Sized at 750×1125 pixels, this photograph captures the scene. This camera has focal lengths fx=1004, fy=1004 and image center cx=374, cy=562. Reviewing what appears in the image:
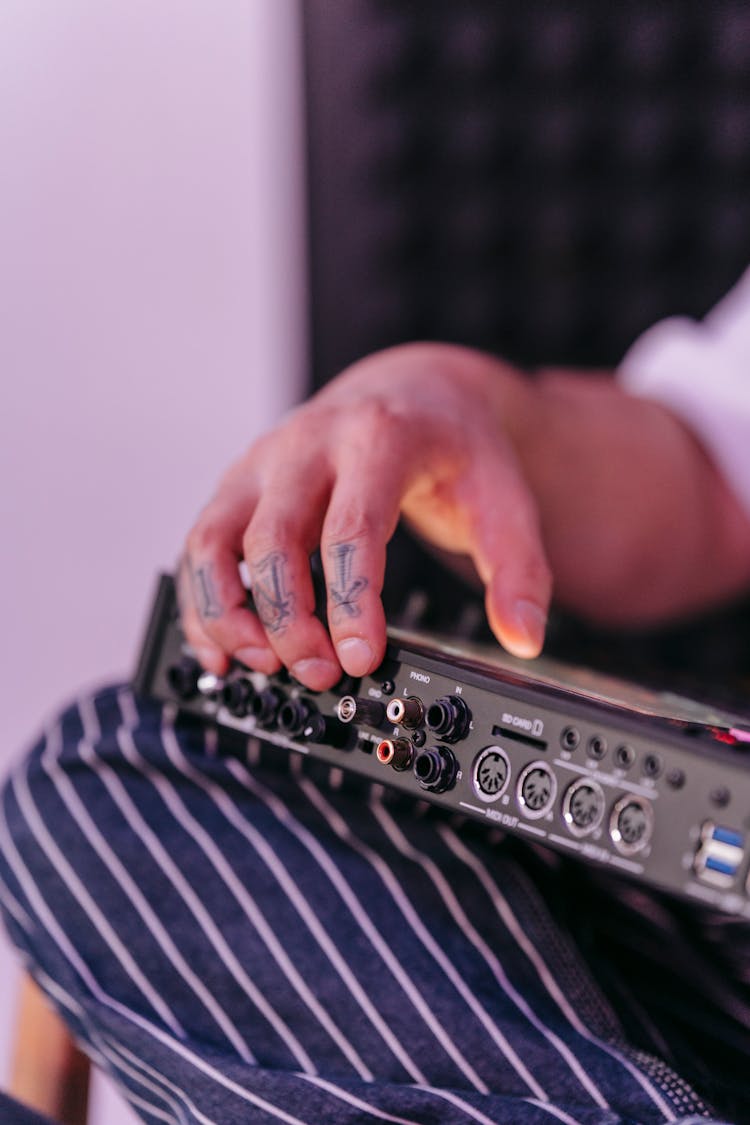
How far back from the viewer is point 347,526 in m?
0.43

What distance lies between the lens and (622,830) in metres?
0.33

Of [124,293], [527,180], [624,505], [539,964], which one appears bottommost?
[539,964]

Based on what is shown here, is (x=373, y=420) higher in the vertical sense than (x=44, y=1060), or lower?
higher

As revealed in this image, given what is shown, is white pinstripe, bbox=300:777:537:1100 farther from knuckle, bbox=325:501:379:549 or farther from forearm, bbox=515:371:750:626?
forearm, bbox=515:371:750:626

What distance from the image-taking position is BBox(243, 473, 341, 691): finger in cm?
42

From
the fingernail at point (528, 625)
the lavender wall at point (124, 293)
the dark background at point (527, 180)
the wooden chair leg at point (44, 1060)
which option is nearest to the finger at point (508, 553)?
the fingernail at point (528, 625)

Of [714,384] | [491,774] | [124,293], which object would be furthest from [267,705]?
[124,293]

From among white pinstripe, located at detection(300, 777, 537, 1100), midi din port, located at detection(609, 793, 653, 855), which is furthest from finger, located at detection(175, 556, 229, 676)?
midi din port, located at detection(609, 793, 653, 855)

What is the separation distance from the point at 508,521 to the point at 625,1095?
26 cm

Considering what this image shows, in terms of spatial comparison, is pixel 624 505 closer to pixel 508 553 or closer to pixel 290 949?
pixel 508 553

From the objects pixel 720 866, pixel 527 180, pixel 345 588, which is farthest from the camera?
pixel 527 180

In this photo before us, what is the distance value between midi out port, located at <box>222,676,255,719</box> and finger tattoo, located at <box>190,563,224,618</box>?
0.11ft

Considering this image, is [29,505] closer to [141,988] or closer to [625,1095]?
[141,988]

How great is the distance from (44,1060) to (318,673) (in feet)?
1.26
